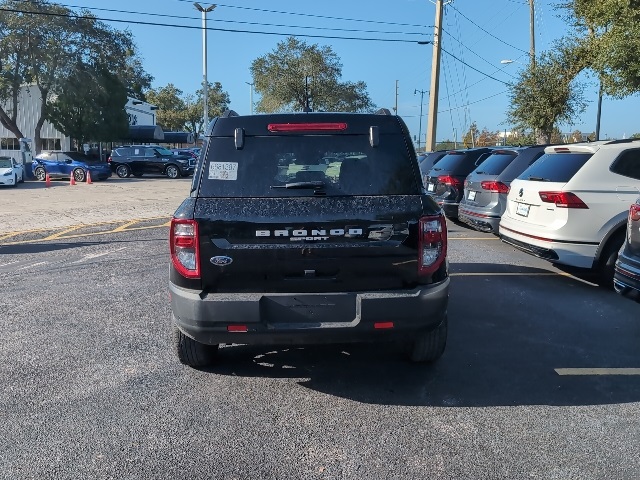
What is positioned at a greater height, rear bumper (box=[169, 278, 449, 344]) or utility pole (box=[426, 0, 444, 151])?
utility pole (box=[426, 0, 444, 151])

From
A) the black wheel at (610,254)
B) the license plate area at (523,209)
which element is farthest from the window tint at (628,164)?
the license plate area at (523,209)

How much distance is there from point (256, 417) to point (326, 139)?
192 centimetres

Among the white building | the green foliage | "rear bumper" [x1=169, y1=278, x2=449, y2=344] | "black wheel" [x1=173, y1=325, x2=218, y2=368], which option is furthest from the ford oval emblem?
the white building

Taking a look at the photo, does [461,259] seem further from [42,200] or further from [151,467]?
[42,200]

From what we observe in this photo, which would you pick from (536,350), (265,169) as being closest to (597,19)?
(536,350)

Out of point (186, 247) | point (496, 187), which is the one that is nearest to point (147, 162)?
point (496, 187)

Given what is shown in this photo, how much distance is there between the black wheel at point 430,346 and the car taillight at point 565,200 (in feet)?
10.3

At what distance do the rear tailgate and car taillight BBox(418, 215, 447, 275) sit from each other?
43 mm

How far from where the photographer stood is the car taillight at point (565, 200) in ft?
21.3

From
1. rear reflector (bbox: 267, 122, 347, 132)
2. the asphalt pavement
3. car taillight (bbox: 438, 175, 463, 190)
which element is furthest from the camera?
car taillight (bbox: 438, 175, 463, 190)

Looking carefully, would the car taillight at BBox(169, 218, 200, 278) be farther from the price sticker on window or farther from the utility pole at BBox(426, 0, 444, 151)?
the utility pole at BBox(426, 0, 444, 151)

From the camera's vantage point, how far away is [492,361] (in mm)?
4602

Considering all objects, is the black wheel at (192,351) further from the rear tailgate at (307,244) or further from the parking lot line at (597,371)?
the parking lot line at (597,371)

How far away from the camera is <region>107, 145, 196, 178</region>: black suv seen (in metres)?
33.1
